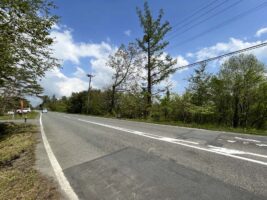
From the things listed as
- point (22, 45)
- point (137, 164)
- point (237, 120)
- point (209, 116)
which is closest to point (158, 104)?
point (209, 116)

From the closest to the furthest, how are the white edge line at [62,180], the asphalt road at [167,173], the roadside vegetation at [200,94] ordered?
the asphalt road at [167,173] < the white edge line at [62,180] < the roadside vegetation at [200,94]

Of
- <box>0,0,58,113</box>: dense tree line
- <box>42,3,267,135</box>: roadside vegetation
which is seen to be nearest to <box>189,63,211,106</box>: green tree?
<box>42,3,267,135</box>: roadside vegetation

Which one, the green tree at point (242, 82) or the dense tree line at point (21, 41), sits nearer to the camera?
the dense tree line at point (21, 41)

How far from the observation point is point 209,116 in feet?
115

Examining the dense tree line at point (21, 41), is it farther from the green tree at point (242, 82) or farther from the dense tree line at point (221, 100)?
the green tree at point (242, 82)

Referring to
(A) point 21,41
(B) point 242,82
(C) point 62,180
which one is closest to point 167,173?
(C) point 62,180

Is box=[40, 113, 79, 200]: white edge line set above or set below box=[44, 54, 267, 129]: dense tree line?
below

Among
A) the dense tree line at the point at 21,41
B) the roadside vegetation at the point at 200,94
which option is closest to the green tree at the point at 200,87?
the roadside vegetation at the point at 200,94

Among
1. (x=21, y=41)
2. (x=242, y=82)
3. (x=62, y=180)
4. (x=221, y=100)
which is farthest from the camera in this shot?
(x=221, y=100)

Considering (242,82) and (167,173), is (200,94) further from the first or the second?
(167,173)

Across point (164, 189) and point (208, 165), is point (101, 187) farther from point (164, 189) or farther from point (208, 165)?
point (208, 165)

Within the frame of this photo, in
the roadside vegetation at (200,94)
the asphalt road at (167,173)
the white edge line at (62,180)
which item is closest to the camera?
the asphalt road at (167,173)

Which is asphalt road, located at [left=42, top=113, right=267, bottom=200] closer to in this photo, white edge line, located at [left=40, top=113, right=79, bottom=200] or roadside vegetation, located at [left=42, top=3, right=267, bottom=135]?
A: white edge line, located at [left=40, top=113, right=79, bottom=200]

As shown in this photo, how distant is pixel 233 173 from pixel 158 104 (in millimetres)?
25648
